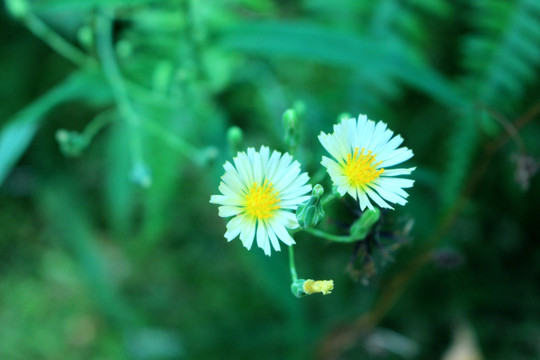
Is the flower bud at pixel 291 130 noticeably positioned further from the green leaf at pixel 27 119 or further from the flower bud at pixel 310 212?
the green leaf at pixel 27 119

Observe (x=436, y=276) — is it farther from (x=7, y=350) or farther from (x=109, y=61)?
(x=7, y=350)

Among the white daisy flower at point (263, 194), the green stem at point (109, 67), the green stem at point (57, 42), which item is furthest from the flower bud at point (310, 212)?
the green stem at point (57, 42)

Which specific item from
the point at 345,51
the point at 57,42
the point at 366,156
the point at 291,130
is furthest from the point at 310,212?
the point at 57,42

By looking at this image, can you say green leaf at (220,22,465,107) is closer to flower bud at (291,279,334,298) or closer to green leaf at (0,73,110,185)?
green leaf at (0,73,110,185)

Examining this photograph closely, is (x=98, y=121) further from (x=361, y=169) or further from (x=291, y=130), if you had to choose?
(x=361, y=169)

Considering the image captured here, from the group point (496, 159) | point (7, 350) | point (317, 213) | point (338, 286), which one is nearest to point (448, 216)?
point (496, 159)

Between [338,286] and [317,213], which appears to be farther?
[338,286]
